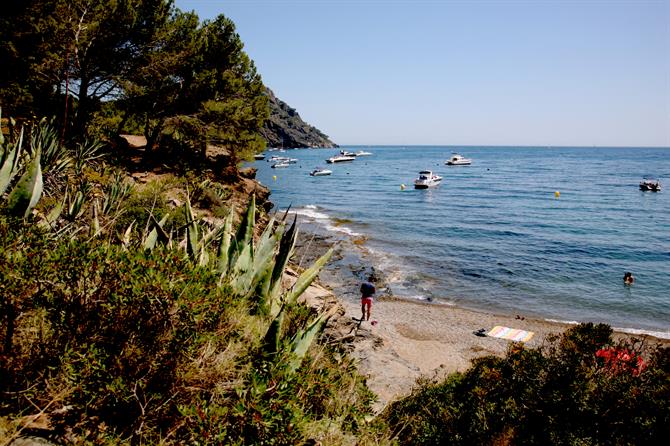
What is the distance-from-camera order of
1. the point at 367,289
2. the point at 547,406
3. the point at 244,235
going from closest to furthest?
the point at 244,235
the point at 547,406
the point at 367,289

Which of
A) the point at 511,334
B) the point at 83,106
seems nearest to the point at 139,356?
the point at 511,334

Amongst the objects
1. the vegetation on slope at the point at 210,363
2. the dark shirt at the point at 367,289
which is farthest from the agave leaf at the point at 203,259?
the dark shirt at the point at 367,289

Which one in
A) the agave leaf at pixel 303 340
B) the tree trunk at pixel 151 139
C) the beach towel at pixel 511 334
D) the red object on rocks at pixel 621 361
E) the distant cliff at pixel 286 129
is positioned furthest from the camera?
the distant cliff at pixel 286 129

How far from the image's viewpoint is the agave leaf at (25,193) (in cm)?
388

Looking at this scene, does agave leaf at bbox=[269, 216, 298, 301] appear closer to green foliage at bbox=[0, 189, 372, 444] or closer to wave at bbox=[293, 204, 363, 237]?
green foliage at bbox=[0, 189, 372, 444]

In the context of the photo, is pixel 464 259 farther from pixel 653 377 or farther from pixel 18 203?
pixel 18 203

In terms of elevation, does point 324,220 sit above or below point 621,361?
below

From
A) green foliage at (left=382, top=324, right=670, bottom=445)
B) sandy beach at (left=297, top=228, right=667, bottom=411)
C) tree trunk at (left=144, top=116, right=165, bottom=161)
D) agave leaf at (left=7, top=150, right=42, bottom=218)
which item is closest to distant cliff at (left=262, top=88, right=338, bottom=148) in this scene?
tree trunk at (left=144, top=116, right=165, bottom=161)

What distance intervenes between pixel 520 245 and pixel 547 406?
23655mm

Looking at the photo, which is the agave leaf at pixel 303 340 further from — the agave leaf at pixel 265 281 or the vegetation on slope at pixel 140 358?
the agave leaf at pixel 265 281

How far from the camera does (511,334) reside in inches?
585

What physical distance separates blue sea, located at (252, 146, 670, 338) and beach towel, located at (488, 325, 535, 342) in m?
2.69

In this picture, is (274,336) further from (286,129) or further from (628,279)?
(286,129)

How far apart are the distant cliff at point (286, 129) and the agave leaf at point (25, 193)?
154 meters
